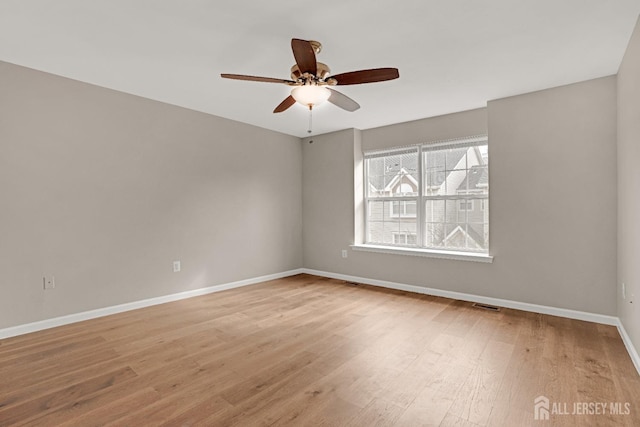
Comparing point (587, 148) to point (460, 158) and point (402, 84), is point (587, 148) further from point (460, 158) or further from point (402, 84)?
point (402, 84)

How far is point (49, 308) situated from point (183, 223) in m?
1.55

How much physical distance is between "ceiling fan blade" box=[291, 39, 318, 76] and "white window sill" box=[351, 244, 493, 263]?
2.94 m

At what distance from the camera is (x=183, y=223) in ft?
13.3

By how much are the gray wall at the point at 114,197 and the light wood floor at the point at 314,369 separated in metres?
0.46

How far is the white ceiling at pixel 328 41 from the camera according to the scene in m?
2.04

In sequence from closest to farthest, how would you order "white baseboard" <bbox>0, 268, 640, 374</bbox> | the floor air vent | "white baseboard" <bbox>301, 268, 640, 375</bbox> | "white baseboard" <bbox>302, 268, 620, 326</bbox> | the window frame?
"white baseboard" <bbox>301, 268, 640, 375</bbox> < "white baseboard" <bbox>0, 268, 640, 374</bbox> < "white baseboard" <bbox>302, 268, 620, 326</bbox> < the floor air vent < the window frame

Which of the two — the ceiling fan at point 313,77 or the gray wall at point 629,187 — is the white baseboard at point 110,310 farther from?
the gray wall at point 629,187

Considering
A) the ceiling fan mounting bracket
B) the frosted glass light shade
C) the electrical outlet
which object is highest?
the ceiling fan mounting bracket

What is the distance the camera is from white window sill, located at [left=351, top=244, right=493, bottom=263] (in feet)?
12.5

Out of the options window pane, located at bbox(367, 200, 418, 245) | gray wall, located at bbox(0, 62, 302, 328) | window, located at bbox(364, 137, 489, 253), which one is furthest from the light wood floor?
window pane, located at bbox(367, 200, 418, 245)

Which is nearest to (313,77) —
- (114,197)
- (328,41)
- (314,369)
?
(328,41)

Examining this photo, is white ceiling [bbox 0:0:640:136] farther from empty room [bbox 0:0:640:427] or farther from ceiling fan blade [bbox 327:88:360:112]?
ceiling fan blade [bbox 327:88:360:112]

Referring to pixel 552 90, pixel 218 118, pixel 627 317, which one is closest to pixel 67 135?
pixel 218 118

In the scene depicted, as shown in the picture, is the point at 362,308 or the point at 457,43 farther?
the point at 362,308
